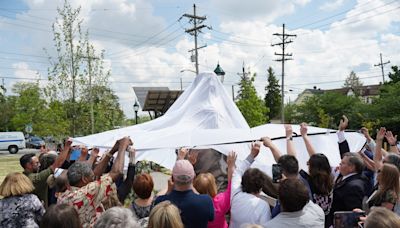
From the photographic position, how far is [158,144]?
19.4 feet

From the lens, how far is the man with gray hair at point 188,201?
3.61 meters

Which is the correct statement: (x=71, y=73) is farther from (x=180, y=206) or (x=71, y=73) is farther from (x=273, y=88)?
(x=273, y=88)

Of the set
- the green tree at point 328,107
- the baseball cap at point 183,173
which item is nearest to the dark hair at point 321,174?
Answer: the baseball cap at point 183,173

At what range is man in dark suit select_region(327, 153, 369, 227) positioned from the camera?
4.28 metres

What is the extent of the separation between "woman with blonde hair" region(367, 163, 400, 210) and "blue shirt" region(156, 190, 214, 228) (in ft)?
5.21

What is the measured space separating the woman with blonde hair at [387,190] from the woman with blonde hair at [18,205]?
Result: 10.9 feet

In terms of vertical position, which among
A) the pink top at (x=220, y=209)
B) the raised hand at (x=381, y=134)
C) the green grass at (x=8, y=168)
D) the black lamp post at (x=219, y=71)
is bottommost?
the green grass at (x=8, y=168)

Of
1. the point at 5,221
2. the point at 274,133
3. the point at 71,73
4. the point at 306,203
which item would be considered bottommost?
the point at 5,221

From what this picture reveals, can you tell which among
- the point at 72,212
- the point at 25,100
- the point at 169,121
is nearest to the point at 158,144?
the point at 169,121

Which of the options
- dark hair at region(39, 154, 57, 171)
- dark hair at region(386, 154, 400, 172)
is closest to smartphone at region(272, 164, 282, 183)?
dark hair at region(386, 154, 400, 172)

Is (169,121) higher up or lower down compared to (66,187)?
higher up

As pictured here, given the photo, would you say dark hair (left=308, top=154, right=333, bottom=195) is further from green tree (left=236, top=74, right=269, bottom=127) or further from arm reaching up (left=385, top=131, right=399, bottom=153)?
green tree (left=236, top=74, right=269, bottom=127)

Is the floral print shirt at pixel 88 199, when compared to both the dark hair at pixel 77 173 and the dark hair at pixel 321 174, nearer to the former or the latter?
the dark hair at pixel 77 173

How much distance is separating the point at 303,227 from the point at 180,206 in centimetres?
107
